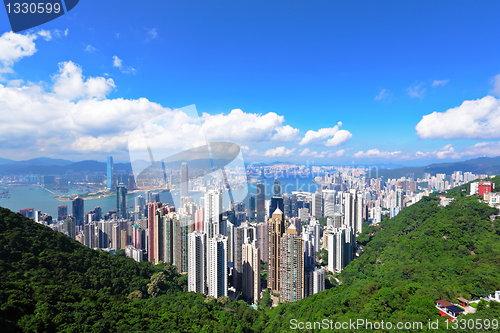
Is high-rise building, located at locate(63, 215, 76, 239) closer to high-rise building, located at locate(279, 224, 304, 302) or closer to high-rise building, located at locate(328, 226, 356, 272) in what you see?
high-rise building, located at locate(279, 224, 304, 302)

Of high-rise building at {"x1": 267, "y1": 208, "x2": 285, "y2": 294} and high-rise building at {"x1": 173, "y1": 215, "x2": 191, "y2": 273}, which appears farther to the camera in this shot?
high-rise building at {"x1": 173, "y1": 215, "x2": 191, "y2": 273}

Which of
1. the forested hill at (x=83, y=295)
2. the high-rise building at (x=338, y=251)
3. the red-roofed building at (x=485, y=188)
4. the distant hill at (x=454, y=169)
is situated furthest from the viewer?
the distant hill at (x=454, y=169)

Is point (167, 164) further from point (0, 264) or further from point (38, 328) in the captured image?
point (0, 264)

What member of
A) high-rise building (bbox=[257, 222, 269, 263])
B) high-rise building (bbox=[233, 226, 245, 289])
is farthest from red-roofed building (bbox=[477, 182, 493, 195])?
high-rise building (bbox=[233, 226, 245, 289])

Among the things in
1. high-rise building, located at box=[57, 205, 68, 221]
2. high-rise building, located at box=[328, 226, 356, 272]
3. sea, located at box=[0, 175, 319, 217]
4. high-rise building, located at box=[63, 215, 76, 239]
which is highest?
sea, located at box=[0, 175, 319, 217]

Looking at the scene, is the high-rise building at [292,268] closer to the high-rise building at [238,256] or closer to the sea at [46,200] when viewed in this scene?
the high-rise building at [238,256]

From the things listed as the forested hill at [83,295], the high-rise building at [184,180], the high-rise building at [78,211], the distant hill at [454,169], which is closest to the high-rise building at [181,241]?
the forested hill at [83,295]

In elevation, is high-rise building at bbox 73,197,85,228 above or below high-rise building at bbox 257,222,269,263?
above
